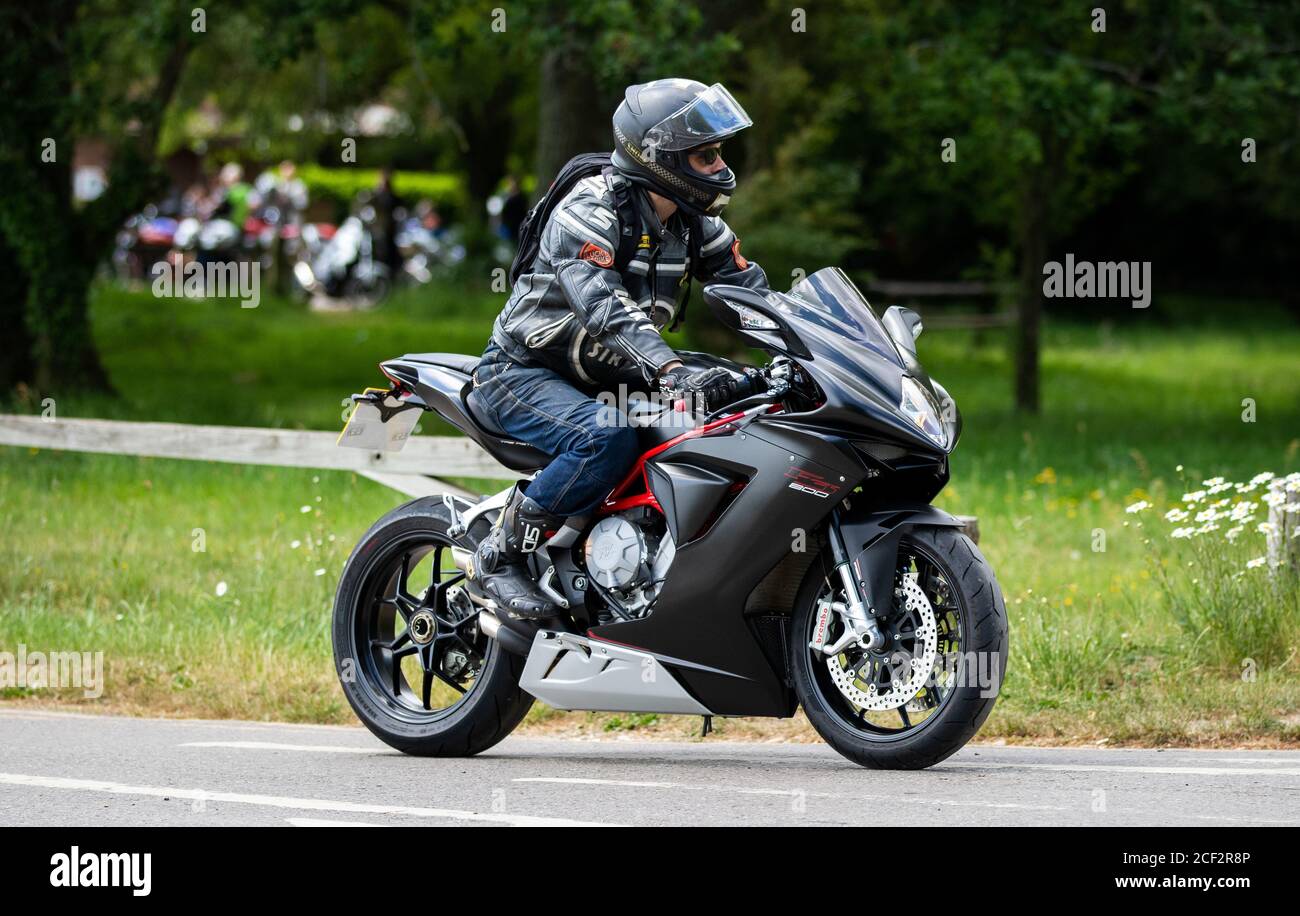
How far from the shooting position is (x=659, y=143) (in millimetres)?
6273

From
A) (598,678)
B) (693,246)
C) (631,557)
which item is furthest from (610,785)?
(693,246)

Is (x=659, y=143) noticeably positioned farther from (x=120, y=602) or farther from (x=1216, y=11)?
(x=1216, y=11)

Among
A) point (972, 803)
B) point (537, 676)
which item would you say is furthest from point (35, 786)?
point (972, 803)

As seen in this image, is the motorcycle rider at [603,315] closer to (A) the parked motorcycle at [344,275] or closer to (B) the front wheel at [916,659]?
(B) the front wheel at [916,659]

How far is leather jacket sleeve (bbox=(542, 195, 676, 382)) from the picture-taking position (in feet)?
20.0

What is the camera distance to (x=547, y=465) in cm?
653

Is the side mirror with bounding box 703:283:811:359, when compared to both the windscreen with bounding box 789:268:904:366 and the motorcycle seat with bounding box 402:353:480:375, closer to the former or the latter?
the windscreen with bounding box 789:268:904:366

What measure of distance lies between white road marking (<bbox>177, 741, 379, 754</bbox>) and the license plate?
3.49 ft

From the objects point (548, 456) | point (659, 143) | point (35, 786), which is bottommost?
point (35, 786)

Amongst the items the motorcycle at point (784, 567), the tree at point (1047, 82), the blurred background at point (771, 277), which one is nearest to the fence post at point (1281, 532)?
the blurred background at point (771, 277)

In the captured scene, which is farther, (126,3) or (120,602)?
(126,3)

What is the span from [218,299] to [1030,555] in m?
21.7

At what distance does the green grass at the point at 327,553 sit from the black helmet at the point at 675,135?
2312mm

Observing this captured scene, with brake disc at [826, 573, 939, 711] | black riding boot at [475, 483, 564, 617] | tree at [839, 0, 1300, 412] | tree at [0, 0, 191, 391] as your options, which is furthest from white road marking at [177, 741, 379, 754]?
tree at [839, 0, 1300, 412]
